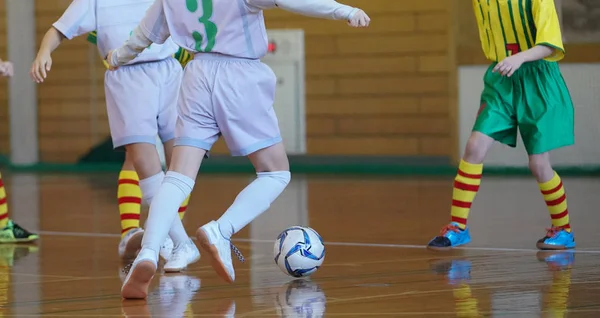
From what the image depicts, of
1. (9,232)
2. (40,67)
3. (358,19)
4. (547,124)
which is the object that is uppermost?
(358,19)

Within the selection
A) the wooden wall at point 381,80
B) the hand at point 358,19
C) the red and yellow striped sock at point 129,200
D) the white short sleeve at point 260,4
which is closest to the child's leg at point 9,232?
the red and yellow striped sock at point 129,200

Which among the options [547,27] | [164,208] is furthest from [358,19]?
[547,27]

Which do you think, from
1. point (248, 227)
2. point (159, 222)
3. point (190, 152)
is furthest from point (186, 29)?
point (248, 227)

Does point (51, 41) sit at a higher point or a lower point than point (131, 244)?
higher

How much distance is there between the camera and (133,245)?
16.7 ft

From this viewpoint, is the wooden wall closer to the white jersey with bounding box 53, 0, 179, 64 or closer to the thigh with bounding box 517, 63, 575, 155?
the thigh with bounding box 517, 63, 575, 155

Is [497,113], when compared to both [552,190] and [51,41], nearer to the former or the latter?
[552,190]

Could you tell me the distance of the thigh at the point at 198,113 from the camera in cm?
409

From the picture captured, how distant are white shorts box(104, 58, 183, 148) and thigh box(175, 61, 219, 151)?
2.64 feet

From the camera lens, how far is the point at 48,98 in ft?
48.9

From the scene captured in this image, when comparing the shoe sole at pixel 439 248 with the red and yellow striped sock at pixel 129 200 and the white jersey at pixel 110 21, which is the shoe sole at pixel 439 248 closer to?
the red and yellow striped sock at pixel 129 200

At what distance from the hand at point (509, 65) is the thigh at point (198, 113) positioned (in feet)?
4.71

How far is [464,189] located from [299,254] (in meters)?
1.29

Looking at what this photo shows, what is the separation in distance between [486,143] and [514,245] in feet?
1.56
